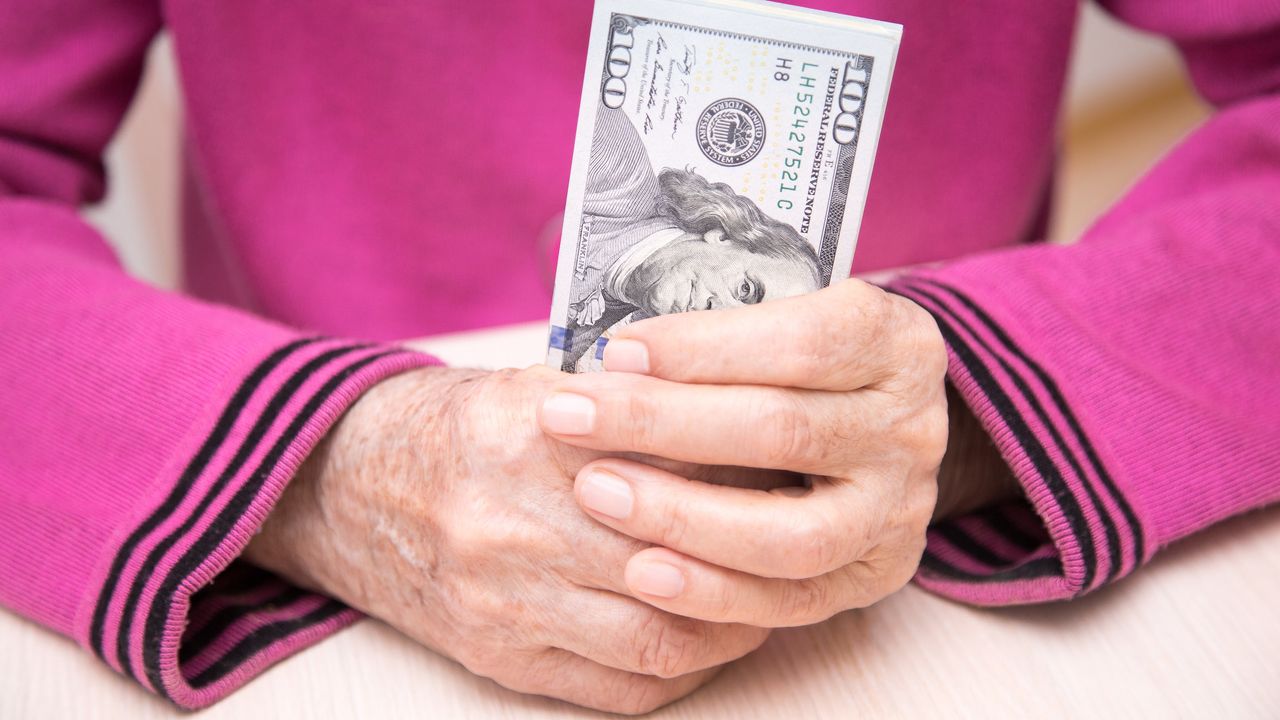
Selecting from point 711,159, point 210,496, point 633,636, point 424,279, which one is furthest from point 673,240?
point 424,279

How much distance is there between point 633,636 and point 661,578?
0.06m

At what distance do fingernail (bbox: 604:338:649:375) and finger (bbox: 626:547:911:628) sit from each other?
0.37 feet

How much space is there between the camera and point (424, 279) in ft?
3.50

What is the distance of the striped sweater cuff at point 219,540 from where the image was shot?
620 mm

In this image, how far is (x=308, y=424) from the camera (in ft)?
2.14

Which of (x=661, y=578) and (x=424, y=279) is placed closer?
(x=661, y=578)

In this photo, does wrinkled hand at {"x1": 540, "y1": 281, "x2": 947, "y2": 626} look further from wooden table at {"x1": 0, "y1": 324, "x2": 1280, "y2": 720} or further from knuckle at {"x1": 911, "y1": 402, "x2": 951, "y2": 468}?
wooden table at {"x1": 0, "y1": 324, "x2": 1280, "y2": 720}

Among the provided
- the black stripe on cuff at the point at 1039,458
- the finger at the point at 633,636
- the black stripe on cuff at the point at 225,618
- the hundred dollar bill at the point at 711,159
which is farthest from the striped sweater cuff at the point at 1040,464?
the black stripe on cuff at the point at 225,618

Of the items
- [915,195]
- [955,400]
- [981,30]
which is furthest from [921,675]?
[981,30]

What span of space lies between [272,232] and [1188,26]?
40.0 inches

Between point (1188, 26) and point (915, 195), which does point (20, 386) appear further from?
point (1188, 26)

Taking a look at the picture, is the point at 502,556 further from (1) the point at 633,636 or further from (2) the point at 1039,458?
(2) the point at 1039,458

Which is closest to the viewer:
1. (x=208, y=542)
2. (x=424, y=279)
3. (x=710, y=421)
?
(x=710, y=421)

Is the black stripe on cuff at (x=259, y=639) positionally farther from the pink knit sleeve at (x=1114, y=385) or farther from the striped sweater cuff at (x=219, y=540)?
the pink knit sleeve at (x=1114, y=385)
